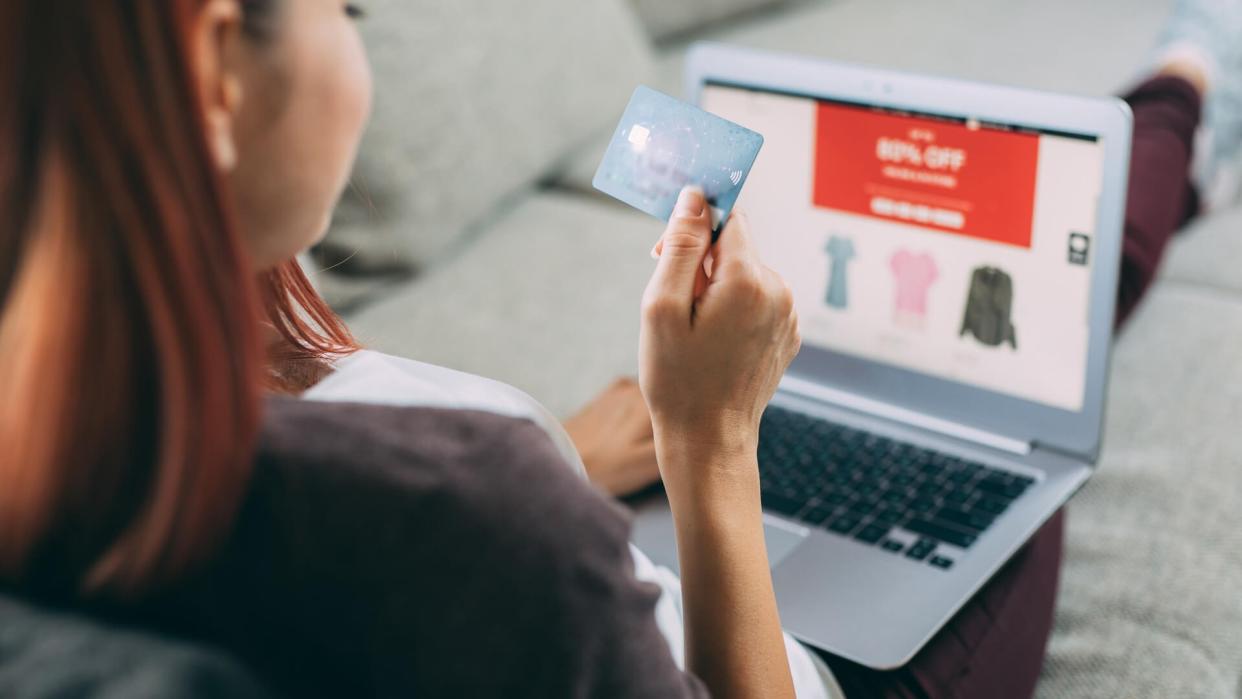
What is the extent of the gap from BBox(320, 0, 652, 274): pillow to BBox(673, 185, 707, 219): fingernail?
2.07 feet

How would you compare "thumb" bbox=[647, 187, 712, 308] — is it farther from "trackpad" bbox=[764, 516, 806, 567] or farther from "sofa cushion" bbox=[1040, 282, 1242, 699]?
"sofa cushion" bbox=[1040, 282, 1242, 699]

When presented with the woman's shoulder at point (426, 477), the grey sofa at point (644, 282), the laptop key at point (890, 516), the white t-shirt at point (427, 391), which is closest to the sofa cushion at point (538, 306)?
the grey sofa at point (644, 282)

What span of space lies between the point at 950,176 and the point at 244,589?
28.8 inches

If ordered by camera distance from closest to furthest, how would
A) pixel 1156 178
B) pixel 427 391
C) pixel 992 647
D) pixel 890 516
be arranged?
pixel 427 391
pixel 992 647
pixel 890 516
pixel 1156 178

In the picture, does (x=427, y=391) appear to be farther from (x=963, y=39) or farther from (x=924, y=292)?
(x=963, y=39)

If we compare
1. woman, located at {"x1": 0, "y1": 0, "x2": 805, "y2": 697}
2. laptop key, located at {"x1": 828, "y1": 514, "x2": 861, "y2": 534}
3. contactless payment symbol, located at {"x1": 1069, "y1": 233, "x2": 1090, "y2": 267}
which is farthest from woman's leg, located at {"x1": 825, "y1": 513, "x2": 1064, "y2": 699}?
woman, located at {"x1": 0, "y1": 0, "x2": 805, "y2": 697}

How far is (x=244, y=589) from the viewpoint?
44 cm

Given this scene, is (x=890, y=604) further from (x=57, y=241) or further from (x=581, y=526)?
(x=57, y=241)

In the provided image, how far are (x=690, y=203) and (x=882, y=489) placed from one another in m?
0.40

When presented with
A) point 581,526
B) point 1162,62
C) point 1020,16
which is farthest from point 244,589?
point 1020,16

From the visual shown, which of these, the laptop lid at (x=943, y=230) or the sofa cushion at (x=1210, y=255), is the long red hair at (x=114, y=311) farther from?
the sofa cushion at (x=1210, y=255)

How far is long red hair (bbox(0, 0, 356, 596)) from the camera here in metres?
0.39

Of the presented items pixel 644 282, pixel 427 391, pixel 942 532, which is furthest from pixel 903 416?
pixel 427 391

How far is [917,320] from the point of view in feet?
3.48
